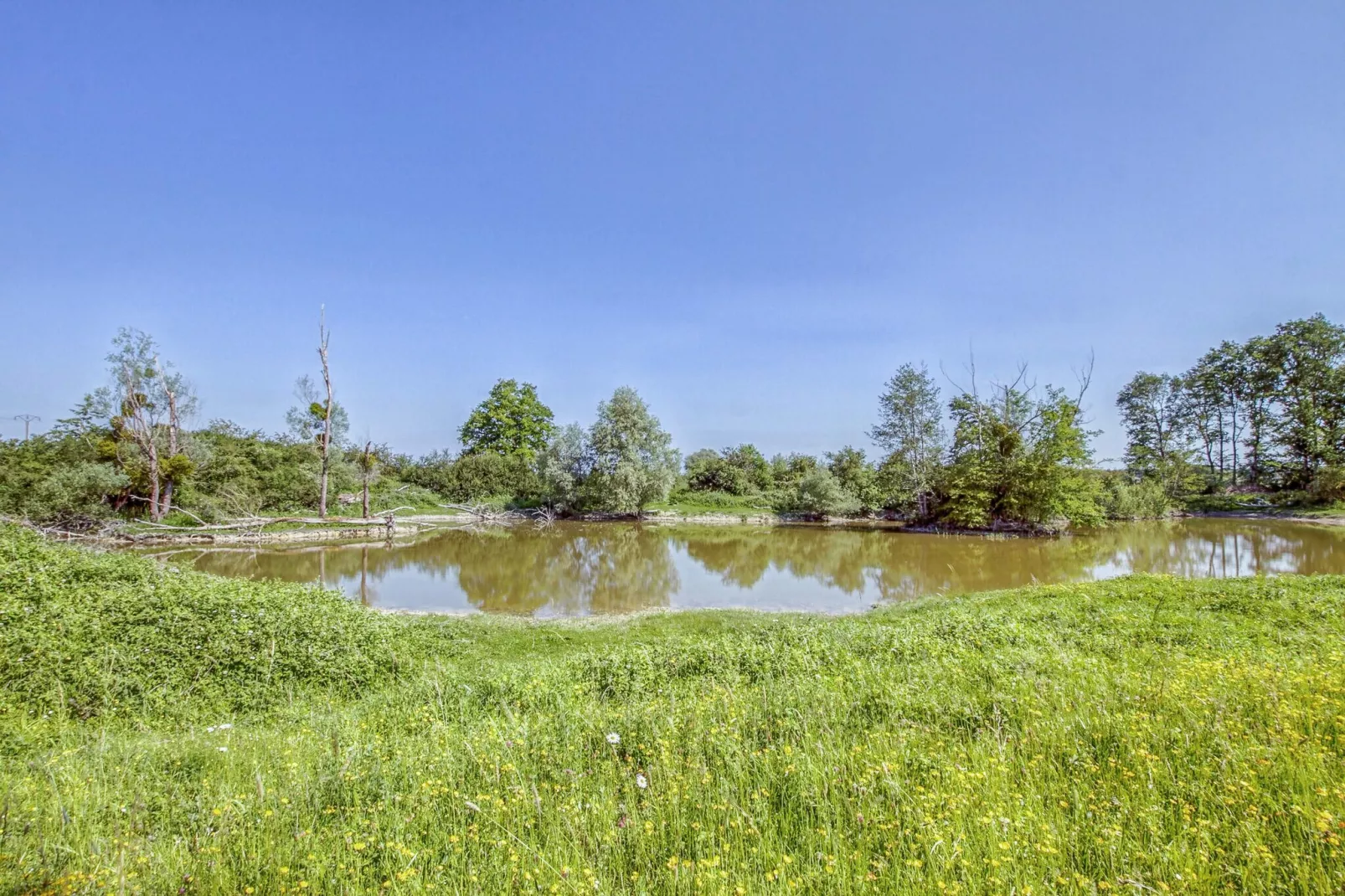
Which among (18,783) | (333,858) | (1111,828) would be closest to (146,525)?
(18,783)

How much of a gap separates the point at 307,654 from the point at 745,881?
6.42 meters

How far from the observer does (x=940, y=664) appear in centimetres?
543

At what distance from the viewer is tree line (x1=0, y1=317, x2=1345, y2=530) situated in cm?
2262

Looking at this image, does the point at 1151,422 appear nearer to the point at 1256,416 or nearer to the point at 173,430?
the point at 1256,416

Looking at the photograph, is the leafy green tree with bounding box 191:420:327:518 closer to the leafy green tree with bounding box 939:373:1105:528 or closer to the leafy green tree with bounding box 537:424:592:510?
the leafy green tree with bounding box 537:424:592:510

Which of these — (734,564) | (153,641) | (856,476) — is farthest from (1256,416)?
(153,641)

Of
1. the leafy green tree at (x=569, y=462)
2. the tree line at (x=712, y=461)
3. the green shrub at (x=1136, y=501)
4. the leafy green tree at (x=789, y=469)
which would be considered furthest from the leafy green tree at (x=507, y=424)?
the green shrub at (x=1136, y=501)

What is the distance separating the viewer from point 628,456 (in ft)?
112

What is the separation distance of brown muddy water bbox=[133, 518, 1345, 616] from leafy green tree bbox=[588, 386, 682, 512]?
642 centimetres

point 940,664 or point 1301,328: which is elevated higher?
point 1301,328

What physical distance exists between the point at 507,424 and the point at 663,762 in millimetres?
46750

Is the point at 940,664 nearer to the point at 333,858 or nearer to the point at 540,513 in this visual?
the point at 333,858

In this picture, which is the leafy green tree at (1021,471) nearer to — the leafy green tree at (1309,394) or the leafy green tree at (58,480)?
the leafy green tree at (1309,394)

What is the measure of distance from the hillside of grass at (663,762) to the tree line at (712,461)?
68.7 feet
